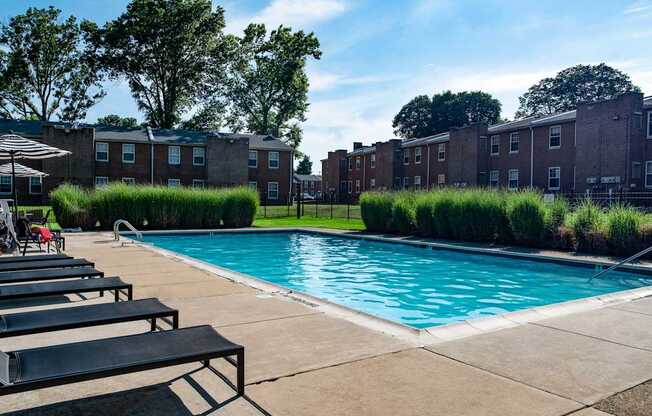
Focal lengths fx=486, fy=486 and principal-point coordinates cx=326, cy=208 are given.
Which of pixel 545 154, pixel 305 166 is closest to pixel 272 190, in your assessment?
pixel 545 154

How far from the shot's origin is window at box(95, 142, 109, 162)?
3641 centimetres

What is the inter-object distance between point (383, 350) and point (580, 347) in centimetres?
192

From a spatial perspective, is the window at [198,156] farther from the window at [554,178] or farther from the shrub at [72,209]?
the window at [554,178]

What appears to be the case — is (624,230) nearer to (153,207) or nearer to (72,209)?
(153,207)

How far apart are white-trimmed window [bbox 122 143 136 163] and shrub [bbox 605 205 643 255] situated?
33.3 metres

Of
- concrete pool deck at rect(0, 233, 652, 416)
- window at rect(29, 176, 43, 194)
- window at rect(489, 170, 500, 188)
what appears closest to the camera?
concrete pool deck at rect(0, 233, 652, 416)

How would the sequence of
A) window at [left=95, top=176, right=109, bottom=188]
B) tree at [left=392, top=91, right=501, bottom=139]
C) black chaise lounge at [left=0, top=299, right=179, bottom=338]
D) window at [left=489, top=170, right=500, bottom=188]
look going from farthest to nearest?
tree at [left=392, top=91, right=501, bottom=139] → window at [left=489, top=170, right=500, bottom=188] → window at [left=95, top=176, right=109, bottom=188] → black chaise lounge at [left=0, top=299, right=179, bottom=338]

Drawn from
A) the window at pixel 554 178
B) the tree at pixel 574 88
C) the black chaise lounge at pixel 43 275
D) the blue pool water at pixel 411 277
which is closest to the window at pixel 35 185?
the blue pool water at pixel 411 277

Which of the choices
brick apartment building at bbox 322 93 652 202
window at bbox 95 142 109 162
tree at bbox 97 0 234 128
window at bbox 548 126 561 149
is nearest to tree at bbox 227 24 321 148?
tree at bbox 97 0 234 128

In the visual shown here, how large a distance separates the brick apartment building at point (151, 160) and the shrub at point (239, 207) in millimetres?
13156

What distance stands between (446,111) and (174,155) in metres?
47.1

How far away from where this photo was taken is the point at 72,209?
19.9 m

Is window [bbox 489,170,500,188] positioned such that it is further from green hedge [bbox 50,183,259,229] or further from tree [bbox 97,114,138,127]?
tree [bbox 97,114,138,127]

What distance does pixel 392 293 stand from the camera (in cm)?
987
